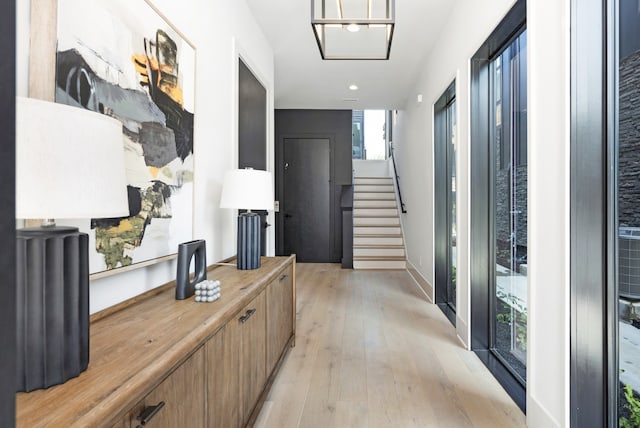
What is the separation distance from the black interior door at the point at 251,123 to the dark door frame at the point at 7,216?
8.43 ft

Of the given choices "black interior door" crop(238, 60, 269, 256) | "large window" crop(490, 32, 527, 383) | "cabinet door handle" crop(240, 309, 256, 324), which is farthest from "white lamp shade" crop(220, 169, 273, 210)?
"large window" crop(490, 32, 527, 383)

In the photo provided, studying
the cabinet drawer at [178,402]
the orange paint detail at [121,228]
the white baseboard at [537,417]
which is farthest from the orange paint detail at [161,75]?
the white baseboard at [537,417]

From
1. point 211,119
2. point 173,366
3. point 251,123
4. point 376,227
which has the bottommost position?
point 173,366

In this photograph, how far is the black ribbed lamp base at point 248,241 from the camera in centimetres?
214

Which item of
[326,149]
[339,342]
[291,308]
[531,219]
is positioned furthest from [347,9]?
[326,149]

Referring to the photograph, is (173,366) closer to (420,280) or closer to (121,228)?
(121,228)

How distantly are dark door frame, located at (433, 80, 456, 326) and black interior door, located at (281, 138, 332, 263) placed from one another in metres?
2.98

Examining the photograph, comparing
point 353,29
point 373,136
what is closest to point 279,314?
point 353,29

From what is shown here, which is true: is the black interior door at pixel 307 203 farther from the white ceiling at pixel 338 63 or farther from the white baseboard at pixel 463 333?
the white baseboard at pixel 463 333

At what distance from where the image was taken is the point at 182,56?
1.85 m

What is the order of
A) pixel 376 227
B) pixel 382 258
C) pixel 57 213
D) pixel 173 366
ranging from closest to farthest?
1. pixel 57 213
2. pixel 173 366
3. pixel 382 258
4. pixel 376 227

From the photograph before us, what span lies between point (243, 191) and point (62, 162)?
1384mm

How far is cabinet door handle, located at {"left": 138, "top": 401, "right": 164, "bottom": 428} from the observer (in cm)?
83

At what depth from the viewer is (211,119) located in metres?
2.31
